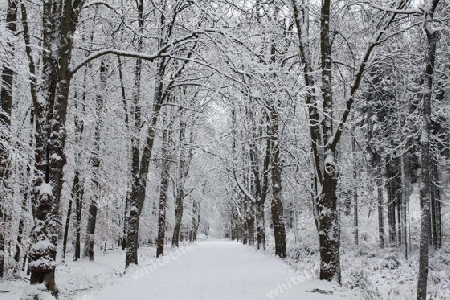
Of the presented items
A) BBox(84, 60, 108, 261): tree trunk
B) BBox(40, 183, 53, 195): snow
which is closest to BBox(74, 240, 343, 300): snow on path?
BBox(40, 183, 53, 195): snow

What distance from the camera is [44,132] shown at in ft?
23.4

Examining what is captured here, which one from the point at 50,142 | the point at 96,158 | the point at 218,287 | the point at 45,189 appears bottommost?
the point at 218,287

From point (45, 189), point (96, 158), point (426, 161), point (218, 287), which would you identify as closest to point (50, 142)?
point (45, 189)

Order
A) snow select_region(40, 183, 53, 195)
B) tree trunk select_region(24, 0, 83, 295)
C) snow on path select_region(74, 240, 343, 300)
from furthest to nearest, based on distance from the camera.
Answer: snow on path select_region(74, 240, 343, 300), snow select_region(40, 183, 53, 195), tree trunk select_region(24, 0, 83, 295)

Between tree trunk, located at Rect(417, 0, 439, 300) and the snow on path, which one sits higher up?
tree trunk, located at Rect(417, 0, 439, 300)

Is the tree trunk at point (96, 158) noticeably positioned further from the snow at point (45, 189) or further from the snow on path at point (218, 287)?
the snow at point (45, 189)

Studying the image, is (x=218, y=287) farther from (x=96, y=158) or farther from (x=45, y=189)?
(x=96, y=158)

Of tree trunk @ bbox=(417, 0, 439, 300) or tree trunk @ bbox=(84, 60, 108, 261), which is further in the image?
tree trunk @ bbox=(84, 60, 108, 261)

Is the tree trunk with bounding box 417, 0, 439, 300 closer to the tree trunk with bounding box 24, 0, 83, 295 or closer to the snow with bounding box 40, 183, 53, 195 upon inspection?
the tree trunk with bounding box 24, 0, 83, 295

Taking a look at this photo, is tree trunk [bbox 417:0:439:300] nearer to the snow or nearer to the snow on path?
the snow on path

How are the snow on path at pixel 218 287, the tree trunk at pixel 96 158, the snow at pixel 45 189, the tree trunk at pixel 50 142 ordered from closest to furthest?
the tree trunk at pixel 50 142 < the snow at pixel 45 189 < the snow on path at pixel 218 287 < the tree trunk at pixel 96 158

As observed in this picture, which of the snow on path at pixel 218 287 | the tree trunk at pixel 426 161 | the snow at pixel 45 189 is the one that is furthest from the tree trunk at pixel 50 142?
the tree trunk at pixel 426 161

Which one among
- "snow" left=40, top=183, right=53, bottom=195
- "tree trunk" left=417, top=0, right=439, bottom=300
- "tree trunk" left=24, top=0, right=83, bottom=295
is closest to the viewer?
"tree trunk" left=24, top=0, right=83, bottom=295

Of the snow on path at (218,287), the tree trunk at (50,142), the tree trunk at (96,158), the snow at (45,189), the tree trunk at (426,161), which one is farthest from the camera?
the tree trunk at (96,158)
